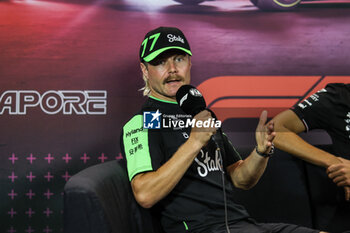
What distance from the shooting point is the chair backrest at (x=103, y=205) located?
127 cm

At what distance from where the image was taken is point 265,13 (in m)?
2.45

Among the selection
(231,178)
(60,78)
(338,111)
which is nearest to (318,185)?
(338,111)

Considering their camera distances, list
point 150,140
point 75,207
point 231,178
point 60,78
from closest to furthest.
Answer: point 75,207 → point 150,140 → point 231,178 → point 60,78

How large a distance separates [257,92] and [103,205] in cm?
140

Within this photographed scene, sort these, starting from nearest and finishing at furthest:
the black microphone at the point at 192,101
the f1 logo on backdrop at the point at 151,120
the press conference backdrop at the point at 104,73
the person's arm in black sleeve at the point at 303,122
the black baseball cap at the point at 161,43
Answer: the black microphone at the point at 192,101, the f1 logo on backdrop at the point at 151,120, the black baseball cap at the point at 161,43, the person's arm in black sleeve at the point at 303,122, the press conference backdrop at the point at 104,73

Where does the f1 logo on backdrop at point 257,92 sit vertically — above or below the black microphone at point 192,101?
above

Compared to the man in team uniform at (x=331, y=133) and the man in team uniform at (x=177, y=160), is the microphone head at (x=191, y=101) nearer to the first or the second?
the man in team uniform at (x=177, y=160)

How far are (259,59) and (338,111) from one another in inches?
23.4

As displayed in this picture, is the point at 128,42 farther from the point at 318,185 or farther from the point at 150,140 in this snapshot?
the point at 318,185

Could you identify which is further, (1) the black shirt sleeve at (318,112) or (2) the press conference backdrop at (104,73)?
(2) the press conference backdrop at (104,73)

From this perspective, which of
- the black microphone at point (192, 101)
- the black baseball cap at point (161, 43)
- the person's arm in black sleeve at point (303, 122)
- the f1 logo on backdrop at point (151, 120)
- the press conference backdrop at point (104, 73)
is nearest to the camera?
the black microphone at point (192, 101)

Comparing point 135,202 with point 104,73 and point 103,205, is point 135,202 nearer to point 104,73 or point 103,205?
point 103,205

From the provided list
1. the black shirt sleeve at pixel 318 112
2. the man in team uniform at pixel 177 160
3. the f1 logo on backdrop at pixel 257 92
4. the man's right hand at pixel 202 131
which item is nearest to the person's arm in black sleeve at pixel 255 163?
the man in team uniform at pixel 177 160

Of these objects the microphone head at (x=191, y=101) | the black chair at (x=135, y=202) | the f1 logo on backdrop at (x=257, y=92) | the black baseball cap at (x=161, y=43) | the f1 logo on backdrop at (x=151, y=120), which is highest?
the black baseball cap at (x=161, y=43)
